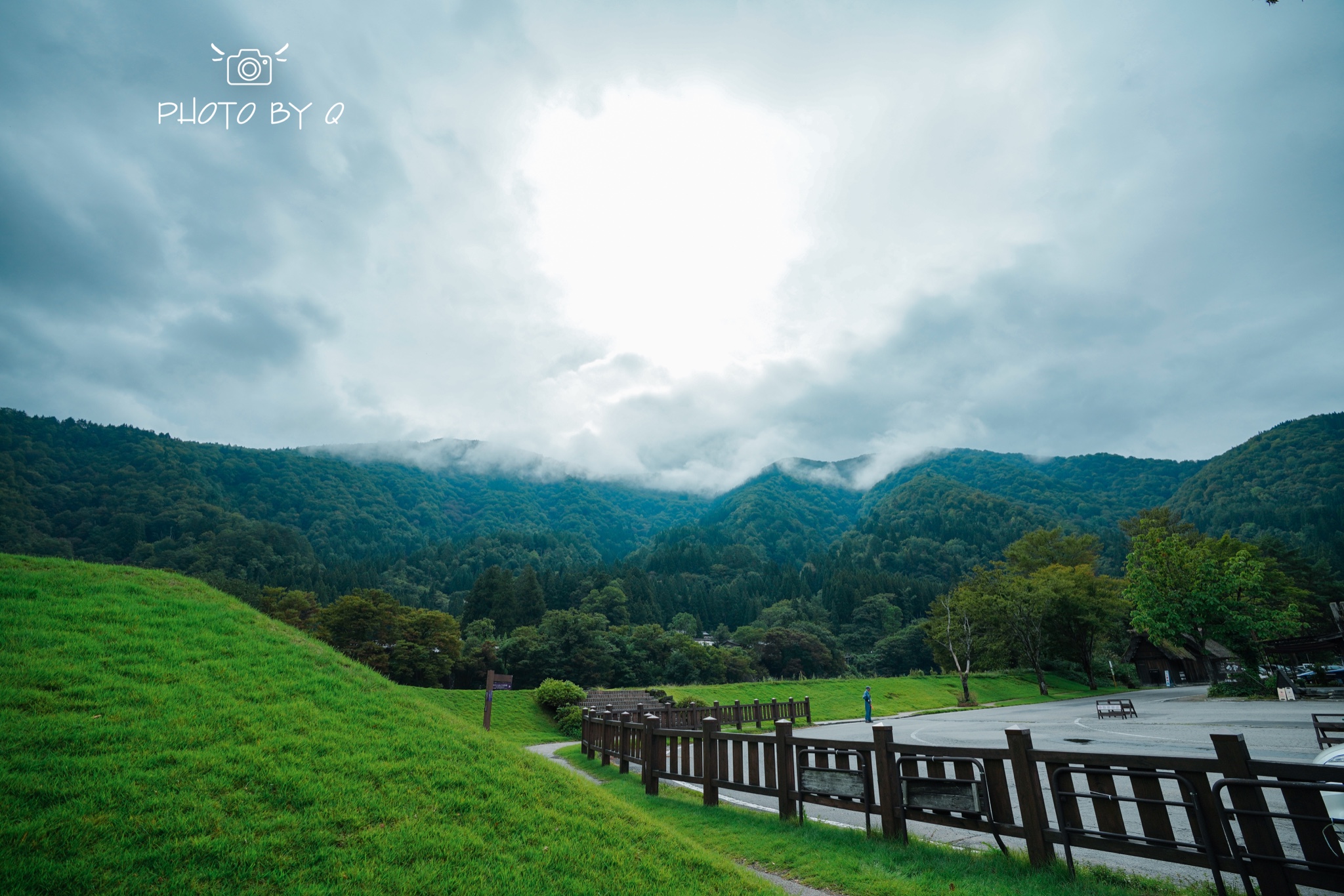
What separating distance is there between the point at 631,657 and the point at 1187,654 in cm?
5100

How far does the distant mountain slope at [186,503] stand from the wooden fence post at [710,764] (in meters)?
76.1

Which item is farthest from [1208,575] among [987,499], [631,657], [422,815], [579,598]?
[987,499]

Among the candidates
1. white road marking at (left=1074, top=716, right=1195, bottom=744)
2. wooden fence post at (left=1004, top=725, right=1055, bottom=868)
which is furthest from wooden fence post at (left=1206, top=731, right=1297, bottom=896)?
white road marking at (left=1074, top=716, right=1195, bottom=744)

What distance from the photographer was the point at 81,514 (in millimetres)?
99625

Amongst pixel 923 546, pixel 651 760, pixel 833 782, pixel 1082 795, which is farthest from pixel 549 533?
pixel 1082 795

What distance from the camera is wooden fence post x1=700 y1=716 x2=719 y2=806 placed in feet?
31.0

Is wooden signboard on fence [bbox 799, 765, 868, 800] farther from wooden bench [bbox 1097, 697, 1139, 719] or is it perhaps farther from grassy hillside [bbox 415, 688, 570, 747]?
wooden bench [bbox 1097, 697, 1139, 719]

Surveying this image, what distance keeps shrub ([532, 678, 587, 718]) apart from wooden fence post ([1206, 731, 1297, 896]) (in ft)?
90.2

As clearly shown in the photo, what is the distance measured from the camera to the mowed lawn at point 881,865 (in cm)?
523

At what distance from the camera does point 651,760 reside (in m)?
10.9

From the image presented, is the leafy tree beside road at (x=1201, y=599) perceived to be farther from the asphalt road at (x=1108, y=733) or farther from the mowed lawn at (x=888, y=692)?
the mowed lawn at (x=888, y=692)

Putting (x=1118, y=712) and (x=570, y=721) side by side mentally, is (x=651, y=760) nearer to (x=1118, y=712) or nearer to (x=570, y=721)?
(x=570, y=721)

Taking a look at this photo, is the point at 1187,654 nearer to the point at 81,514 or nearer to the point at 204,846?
the point at 204,846

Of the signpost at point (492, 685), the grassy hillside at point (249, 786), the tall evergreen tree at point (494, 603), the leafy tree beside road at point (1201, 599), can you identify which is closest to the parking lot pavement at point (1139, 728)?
the leafy tree beside road at point (1201, 599)
